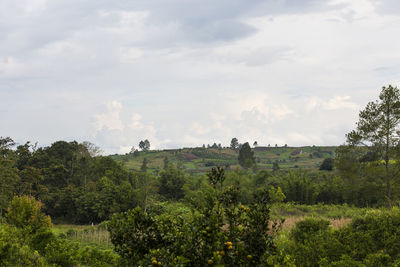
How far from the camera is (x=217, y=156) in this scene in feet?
363

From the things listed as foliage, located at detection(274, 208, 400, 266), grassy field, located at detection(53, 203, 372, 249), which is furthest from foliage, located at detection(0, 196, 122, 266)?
grassy field, located at detection(53, 203, 372, 249)

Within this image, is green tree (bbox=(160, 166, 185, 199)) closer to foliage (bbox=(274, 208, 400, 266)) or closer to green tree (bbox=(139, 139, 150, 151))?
foliage (bbox=(274, 208, 400, 266))

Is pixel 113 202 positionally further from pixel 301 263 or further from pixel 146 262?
pixel 146 262

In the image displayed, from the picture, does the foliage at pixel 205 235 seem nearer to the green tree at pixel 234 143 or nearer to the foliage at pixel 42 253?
the foliage at pixel 42 253

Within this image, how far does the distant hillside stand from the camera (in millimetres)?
97062

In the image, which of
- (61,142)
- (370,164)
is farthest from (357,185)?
(61,142)

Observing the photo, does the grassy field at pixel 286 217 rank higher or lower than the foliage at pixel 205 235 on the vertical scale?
lower

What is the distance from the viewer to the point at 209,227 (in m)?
4.77

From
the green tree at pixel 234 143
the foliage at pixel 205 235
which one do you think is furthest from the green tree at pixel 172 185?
Result: the green tree at pixel 234 143

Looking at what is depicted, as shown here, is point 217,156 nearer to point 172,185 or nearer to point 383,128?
point 172,185

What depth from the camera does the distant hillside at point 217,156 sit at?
9706cm

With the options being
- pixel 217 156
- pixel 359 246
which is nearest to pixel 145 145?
pixel 217 156

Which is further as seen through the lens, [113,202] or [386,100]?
[113,202]

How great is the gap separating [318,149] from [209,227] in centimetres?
11875
